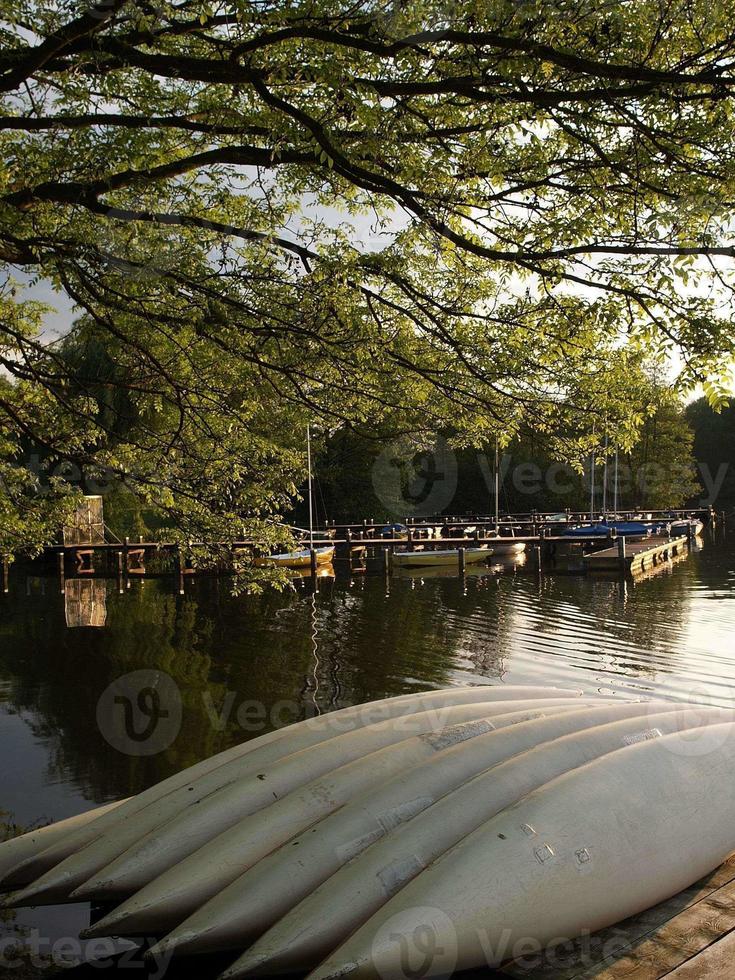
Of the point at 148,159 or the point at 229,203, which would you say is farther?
the point at 229,203

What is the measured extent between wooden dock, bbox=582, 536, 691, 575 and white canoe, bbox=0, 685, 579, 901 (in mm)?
29938

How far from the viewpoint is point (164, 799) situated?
17.5ft

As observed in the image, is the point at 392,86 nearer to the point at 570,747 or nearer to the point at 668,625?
the point at 570,747

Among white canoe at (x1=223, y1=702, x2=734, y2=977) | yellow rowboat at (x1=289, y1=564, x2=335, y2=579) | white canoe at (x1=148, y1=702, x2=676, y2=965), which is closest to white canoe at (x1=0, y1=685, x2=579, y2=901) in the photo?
white canoe at (x1=148, y1=702, x2=676, y2=965)

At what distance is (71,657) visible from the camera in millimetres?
17453

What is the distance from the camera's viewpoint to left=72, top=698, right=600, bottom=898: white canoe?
184 inches

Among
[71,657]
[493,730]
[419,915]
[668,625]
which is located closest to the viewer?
Answer: [419,915]

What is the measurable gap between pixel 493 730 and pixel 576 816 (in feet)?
4.33

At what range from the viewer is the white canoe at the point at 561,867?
3.76 metres

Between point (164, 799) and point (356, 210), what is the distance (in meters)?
5.31

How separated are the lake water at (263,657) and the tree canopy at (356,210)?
3495 millimetres

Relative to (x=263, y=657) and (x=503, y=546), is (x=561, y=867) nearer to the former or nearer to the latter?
Answer: (x=263, y=657)

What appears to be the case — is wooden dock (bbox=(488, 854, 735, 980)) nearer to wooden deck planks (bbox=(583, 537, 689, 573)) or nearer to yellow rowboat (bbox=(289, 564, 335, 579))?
yellow rowboat (bbox=(289, 564, 335, 579))

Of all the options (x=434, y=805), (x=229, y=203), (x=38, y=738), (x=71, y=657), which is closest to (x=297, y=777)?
(x=434, y=805)
